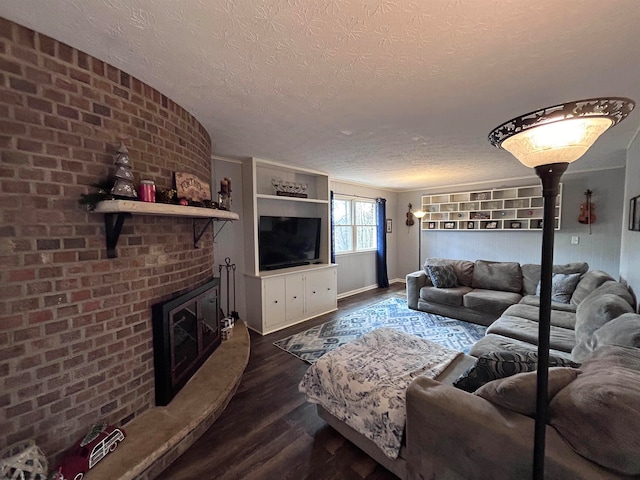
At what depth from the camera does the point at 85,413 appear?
147cm

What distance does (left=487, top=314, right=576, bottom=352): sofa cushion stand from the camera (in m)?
2.26

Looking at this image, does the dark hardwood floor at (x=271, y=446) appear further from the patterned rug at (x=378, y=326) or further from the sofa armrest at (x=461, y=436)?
the patterned rug at (x=378, y=326)

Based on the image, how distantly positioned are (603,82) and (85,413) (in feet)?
12.0

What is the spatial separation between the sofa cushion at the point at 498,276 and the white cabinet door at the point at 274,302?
3067mm

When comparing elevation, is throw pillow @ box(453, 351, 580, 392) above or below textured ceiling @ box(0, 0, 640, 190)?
below

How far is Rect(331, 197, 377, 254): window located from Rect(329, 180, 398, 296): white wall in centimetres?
15

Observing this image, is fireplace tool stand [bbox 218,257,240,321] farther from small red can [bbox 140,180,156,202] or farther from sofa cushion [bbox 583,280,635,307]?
sofa cushion [bbox 583,280,635,307]

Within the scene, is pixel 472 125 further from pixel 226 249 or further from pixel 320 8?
pixel 226 249

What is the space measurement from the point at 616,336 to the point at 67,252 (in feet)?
10.0

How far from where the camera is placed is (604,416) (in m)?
0.88

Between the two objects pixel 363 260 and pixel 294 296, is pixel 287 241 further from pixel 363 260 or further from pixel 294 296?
pixel 363 260

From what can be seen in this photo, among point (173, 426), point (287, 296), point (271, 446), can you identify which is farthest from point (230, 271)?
point (271, 446)

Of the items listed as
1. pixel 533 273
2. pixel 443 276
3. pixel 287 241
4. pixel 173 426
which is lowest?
pixel 173 426

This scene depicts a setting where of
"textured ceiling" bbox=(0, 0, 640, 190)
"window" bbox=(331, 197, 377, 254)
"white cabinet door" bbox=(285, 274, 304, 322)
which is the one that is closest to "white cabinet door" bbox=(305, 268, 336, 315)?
"white cabinet door" bbox=(285, 274, 304, 322)
